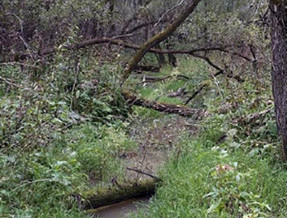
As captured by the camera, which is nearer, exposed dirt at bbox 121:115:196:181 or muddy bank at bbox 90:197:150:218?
muddy bank at bbox 90:197:150:218

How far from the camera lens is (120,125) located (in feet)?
19.2

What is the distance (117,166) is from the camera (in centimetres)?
455

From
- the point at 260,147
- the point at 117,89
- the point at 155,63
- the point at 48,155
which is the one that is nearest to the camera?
the point at 48,155

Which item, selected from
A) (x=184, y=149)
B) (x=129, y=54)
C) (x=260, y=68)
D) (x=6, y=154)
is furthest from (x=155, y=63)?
(x=6, y=154)

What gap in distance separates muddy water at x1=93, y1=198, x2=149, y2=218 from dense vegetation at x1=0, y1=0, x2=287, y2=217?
0.19 m

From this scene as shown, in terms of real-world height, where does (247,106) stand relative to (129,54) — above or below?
above

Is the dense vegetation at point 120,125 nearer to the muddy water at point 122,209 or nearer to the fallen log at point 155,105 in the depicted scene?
the fallen log at point 155,105

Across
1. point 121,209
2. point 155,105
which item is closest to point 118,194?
point 121,209

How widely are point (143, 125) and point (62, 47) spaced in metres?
1.66

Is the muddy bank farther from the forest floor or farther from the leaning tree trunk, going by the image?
the leaning tree trunk

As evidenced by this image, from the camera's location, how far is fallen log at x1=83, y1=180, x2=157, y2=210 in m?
4.04

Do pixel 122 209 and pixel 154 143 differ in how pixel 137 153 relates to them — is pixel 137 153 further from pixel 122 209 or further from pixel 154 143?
pixel 122 209

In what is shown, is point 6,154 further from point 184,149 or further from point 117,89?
point 117,89

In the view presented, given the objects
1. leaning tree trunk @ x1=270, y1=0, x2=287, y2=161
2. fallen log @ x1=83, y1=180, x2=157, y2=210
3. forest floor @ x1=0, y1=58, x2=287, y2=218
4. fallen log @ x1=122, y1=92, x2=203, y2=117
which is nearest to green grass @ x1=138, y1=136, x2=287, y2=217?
forest floor @ x1=0, y1=58, x2=287, y2=218
